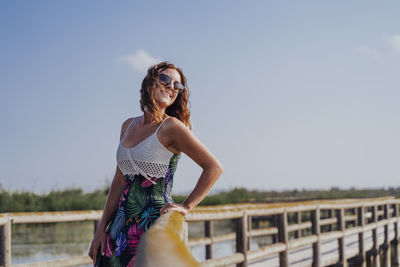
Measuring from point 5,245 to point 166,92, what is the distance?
5.98ft

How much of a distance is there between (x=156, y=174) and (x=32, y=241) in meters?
15.9

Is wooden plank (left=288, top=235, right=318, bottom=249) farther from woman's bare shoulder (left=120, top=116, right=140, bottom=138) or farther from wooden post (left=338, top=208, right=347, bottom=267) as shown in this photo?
woman's bare shoulder (left=120, top=116, right=140, bottom=138)

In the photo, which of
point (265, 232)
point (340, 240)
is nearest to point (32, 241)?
point (265, 232)

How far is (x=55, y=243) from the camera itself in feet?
54.9

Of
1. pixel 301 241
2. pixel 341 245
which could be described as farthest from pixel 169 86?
pixel 341 245

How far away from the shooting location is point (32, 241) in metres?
16.9

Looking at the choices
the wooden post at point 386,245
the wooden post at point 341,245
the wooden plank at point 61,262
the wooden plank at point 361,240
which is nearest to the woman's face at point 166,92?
the wooden plank at point 61,262

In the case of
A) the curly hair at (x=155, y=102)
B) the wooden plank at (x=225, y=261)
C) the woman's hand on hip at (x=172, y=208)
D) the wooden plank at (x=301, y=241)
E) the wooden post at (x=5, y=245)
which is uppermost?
the curly hair at (x=155, y=102)

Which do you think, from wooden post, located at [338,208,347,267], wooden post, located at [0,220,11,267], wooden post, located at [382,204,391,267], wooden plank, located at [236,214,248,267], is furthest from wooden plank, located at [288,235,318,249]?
wooden post, located at [382,204,391,267]

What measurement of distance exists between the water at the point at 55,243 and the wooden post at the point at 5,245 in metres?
7.70

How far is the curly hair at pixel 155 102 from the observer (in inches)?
88.0

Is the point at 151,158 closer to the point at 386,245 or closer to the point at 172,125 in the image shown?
the point at 172,125

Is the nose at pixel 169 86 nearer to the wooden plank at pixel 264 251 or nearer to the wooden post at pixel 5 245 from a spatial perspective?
the wooden post at pixel 5 245

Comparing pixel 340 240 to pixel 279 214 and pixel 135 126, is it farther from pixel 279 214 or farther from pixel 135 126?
pixel 135 126
